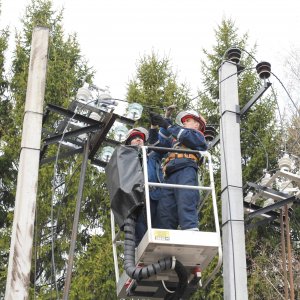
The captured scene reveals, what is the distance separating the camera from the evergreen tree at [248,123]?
15.6 meters

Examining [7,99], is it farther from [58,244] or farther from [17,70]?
[58,244]

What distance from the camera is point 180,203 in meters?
6.65

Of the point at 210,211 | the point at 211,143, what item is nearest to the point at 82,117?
the point at 211,143

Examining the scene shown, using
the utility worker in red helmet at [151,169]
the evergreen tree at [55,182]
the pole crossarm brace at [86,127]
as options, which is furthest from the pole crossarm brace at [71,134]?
the evergreen tree at [55,182]

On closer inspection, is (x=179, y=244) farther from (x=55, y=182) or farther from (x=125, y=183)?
(x=55, y=182)

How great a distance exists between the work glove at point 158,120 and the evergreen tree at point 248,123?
8.21 m

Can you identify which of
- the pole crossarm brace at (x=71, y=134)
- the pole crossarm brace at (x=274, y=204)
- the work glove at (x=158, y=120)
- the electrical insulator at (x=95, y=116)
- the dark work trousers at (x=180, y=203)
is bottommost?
the dark work trousers at (x=180, y=203)

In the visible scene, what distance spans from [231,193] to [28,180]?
2281mm

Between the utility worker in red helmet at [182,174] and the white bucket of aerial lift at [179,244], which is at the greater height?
the utility worker in red helmet at [182,174]

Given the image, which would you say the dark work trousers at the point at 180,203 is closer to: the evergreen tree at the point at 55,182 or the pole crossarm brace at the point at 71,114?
the pole crossarm brace at the point at 71,114

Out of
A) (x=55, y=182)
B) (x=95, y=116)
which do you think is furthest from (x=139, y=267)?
(x=55, y=182)

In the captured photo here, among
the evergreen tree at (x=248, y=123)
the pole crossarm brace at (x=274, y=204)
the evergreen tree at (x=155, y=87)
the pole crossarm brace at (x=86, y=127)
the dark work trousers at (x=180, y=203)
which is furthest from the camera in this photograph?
the evergreen tree at (x=155, y=87)

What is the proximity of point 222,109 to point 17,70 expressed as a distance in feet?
40.6

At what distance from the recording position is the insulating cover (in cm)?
668
